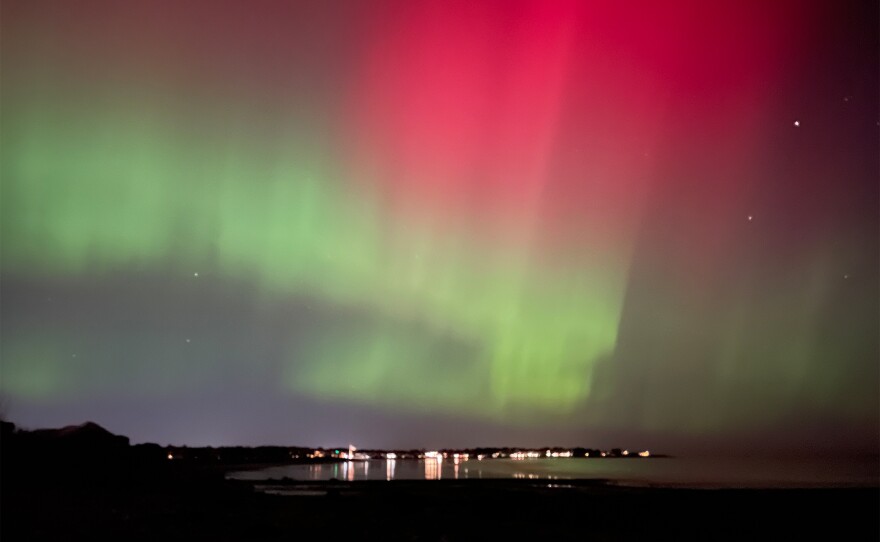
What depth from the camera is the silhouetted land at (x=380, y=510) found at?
2397 cm

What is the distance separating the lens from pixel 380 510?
113ft

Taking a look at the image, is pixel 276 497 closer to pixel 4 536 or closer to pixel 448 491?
pixel 448 491

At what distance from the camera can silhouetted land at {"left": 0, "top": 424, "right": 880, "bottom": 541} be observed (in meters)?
24.0

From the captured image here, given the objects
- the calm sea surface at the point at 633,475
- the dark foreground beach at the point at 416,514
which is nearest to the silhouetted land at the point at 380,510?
the dark foreground beach at the point at 416,514

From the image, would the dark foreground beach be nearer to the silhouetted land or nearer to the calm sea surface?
the silhouetted land

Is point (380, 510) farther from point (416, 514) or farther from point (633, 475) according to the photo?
point (633, 475)

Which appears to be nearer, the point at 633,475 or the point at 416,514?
the point at 416,514

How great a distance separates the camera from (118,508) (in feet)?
91.7

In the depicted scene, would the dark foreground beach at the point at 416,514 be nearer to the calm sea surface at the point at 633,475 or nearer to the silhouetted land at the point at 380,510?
the silhouetted land at the point at 380,510

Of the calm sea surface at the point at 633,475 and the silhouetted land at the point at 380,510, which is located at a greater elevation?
the silhouetted land at the point at 380,510

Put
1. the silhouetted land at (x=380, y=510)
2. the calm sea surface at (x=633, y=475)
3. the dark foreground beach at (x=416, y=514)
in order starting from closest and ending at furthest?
the dark foreground beach at (x=416, y=514)
the silhouetted land at (x=380, y=510)
the calm sea surface at (x=633, y=475)

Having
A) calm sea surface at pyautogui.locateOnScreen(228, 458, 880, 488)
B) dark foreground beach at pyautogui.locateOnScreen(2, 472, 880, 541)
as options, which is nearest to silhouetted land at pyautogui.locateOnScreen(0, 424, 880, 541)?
dark foreground beach at pyautogui.locateOnScreen(2, 472, 880, 541)

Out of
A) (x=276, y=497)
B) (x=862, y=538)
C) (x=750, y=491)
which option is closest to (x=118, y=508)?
(x=276, y=497)

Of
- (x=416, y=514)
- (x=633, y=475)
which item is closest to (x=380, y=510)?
(x=416, y=514)
